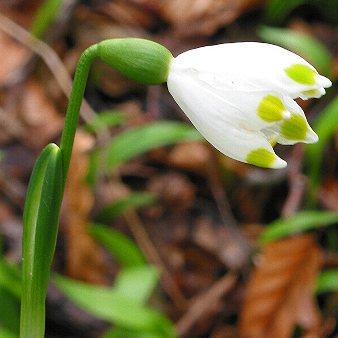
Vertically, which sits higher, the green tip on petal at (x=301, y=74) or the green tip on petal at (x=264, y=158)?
the green tip on petal at (x=301, y=74)

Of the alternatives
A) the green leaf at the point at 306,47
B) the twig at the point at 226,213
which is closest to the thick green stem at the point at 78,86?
the twig at the point at 226,213

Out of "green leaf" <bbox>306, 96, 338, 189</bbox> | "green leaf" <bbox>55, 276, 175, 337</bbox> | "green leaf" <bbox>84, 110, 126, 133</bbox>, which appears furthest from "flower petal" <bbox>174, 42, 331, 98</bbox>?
"green leaf" <bbox>84, 110, 126, 133</bbox>

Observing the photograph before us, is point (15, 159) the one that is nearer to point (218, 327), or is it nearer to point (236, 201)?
point (236, 201)

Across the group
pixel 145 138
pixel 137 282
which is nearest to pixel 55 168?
pixel 137 282

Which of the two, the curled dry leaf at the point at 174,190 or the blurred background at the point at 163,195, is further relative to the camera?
the curled dry leaf at the point at 174,190

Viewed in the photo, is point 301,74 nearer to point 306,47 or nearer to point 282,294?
point 282,294

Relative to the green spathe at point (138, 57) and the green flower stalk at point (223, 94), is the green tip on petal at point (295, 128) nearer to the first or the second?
the green flower stalk at point (223, 94)

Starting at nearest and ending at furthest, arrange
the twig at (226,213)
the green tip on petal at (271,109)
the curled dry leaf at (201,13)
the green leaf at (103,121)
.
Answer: the green tip on petal at (271,109), the twig at (226,213), the green leaf at (103,121), the curled dry leaf at (201,13)
